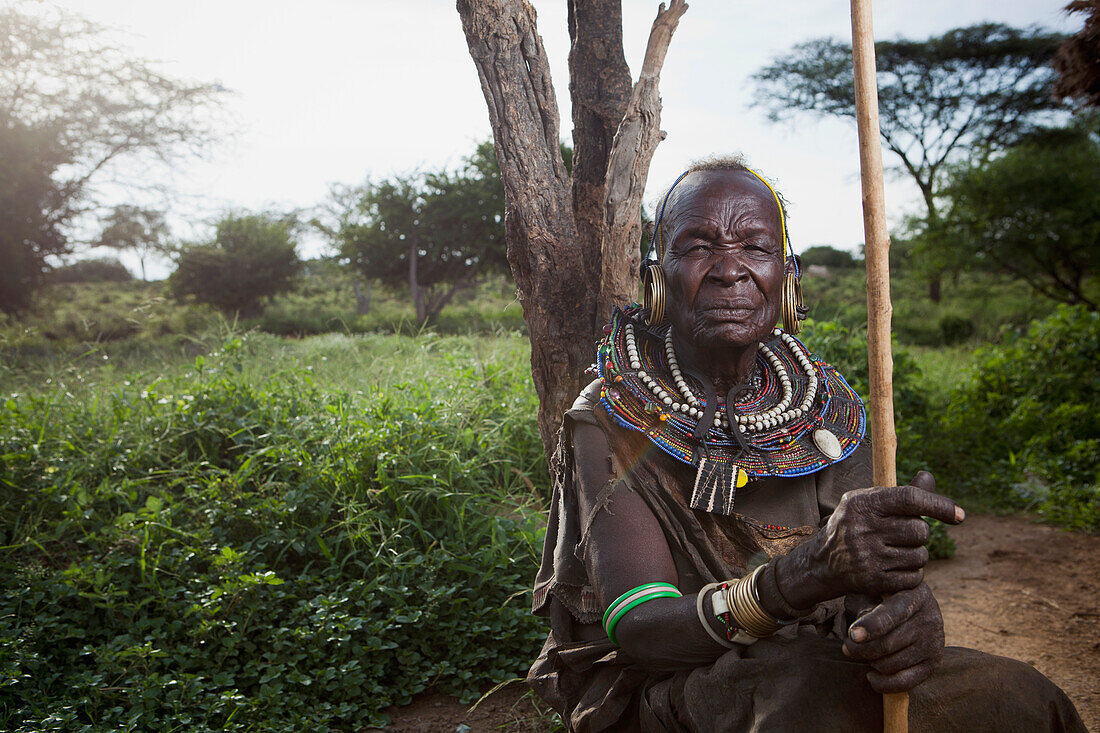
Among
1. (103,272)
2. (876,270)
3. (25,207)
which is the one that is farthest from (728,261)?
(103,272)

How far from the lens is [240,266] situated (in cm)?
1991

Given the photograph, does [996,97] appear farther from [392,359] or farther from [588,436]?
[588,436]

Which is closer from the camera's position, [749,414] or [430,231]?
[749,414]

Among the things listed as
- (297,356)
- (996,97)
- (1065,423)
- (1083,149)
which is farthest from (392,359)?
(996,97)

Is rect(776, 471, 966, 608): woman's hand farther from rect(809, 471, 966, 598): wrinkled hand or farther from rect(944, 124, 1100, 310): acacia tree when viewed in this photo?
rect(944, 124, 1100, 310): acacia tree

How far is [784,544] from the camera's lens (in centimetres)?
209

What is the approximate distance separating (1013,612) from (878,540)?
11.3 feet

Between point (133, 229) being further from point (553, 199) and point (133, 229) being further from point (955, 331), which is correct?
point (955, 331)

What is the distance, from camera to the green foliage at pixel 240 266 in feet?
63.7

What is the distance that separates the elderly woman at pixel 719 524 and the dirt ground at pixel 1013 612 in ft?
3.81

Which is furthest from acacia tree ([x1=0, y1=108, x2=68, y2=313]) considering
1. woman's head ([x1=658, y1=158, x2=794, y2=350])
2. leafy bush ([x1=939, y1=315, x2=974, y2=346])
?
leafy bush ([x1=939, y1=315, x2=974, y2=346])

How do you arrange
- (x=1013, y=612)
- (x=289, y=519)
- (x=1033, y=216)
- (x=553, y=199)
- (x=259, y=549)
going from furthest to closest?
1. (x=1033, y=216)
2. (x=1013, y=612)
3. (x=289, y=519)
4. (x=259, y=549)
5. (x=553, y=199)

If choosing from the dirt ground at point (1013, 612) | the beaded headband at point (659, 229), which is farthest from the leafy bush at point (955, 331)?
the beaded headband at point (659, 229)

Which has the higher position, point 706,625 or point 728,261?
point 728,261
